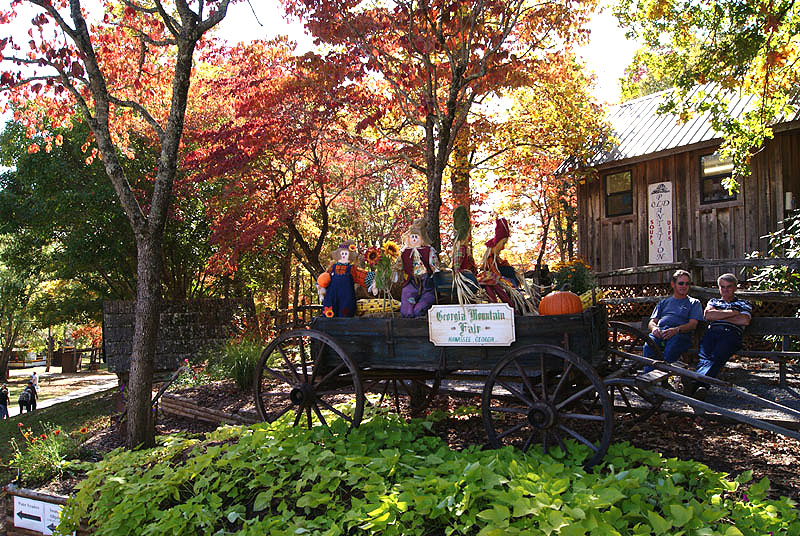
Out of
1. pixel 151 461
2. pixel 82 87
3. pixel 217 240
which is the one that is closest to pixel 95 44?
pixel 82 87

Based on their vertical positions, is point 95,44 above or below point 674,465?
above

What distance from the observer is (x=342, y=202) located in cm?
1708

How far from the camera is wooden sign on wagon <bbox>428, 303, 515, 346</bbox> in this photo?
4.60m

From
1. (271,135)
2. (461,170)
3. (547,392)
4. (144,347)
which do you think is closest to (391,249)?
(547,392)

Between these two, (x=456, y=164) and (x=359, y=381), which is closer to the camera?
(x=359, y=381)

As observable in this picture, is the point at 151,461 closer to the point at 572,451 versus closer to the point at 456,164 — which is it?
the point at 572,451

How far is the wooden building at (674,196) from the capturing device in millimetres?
10977

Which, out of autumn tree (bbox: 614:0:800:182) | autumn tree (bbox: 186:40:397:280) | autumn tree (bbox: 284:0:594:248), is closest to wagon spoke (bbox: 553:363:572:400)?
autumn tree (bbox: 284:0:594:248)

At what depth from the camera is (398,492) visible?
3.74 meters

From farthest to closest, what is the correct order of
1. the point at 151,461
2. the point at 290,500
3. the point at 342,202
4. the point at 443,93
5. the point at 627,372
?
the point at 342,202 < the point at 443,93 < the point at 151,461 < the point at 627,372 < the point at 290,500

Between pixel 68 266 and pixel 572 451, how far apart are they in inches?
553

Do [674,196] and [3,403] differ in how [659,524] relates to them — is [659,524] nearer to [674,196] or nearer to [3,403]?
[674,196]

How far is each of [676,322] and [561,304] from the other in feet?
7.68

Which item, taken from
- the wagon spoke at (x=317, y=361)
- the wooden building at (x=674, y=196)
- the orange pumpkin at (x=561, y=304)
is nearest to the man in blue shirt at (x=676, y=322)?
the orange pumpkin at (x=561, y=304)
